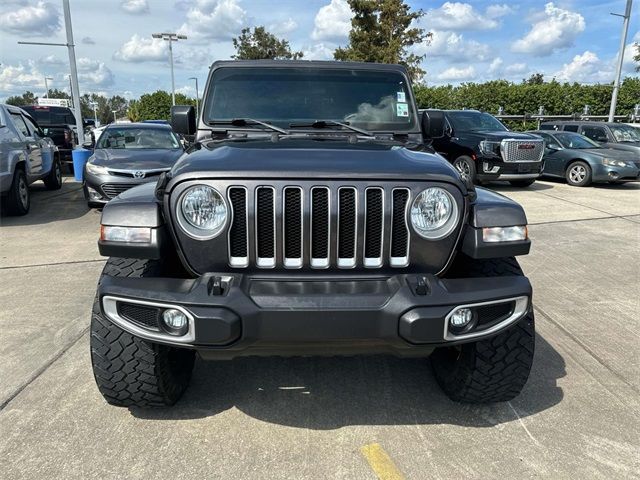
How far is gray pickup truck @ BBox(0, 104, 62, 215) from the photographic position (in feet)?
24.9

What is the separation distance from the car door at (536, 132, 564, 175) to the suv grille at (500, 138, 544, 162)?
2025mm

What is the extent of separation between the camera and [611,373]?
127 inches

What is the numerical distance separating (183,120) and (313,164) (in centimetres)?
160

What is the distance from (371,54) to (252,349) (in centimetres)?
2825

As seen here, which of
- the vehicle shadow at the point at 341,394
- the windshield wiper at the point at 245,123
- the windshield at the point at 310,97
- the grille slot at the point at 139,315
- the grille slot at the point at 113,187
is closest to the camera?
the grille slot at the point at 139,315

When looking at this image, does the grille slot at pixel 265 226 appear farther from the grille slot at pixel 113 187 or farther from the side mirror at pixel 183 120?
the grille slot at pixel 113 187

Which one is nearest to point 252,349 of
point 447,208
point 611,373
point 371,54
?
point 447,208

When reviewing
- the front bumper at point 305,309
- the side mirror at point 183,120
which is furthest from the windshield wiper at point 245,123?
the front bumper at point 305,309

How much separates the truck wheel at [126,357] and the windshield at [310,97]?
1.37 m

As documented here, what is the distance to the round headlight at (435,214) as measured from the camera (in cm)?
233

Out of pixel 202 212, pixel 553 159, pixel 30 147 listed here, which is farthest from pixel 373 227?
pixel 553 159

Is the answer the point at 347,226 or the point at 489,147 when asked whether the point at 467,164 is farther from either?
the point at 347,226

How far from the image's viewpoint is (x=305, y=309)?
6.88 ft

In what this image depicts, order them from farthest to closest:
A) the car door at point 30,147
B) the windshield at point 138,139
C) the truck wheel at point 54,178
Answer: the truck wheel at point 54,178 < the windshield at point 138,139 < the car door at point 30,147
